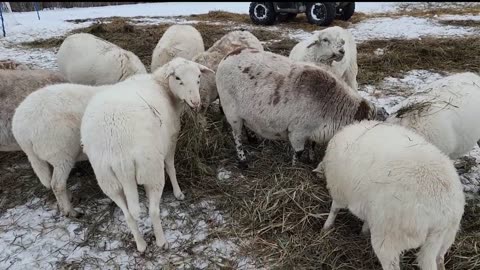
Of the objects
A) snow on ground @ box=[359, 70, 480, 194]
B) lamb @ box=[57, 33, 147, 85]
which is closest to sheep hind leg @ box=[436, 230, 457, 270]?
snow on ground @ box=[359, 70, 480, 194]

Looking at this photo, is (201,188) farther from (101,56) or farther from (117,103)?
(101,56)

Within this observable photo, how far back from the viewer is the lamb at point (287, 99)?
447 cm

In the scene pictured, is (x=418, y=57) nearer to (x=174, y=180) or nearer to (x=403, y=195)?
(x=174, y=180)

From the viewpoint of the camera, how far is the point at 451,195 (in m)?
2.81

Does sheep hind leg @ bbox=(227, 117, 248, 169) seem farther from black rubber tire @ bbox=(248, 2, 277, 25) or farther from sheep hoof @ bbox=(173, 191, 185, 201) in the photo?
black rubber tire @ bbox=(248, 2, 277, 25)

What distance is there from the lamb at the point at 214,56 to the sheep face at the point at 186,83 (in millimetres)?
1173

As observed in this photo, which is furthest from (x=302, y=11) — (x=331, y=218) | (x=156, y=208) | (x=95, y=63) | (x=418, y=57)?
(x=156, y=208)

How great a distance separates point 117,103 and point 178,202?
1.38 meters

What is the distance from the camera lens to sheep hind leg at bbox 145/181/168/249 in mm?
3518

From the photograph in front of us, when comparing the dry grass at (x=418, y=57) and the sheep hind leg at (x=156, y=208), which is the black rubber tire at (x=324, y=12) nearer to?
the dry grass at (x=418, y=57)

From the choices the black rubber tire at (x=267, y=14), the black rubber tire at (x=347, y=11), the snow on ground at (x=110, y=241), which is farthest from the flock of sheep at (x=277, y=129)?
the black rubber tire at (x=347, y=11)

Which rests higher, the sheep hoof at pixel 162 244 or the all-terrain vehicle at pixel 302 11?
the all-terrain vehicle at pixel 302 11

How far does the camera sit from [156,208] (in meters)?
3.61

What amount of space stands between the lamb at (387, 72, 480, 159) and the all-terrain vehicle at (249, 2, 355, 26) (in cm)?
898
